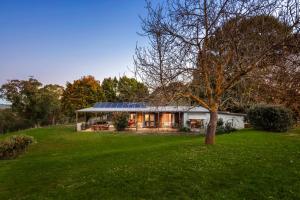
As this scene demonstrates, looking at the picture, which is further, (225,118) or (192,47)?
(225,118)

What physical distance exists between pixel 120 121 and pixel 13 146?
14.1m

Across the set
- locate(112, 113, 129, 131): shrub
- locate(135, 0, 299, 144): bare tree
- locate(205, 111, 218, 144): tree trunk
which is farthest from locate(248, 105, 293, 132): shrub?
locate(112, 113, 129, 131): shrub

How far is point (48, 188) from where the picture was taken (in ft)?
22.1

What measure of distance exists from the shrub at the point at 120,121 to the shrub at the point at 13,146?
12.4 metres

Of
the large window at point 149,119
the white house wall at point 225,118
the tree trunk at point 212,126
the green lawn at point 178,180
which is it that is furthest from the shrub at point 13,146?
the large window at point 149,119

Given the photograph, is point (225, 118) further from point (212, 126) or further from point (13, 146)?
point (13, 146)

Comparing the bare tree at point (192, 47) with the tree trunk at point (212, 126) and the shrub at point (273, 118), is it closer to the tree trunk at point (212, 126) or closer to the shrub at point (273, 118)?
the tree trunk at point (212, 126)

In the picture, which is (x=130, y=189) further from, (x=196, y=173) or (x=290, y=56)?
(x=290, y=56)

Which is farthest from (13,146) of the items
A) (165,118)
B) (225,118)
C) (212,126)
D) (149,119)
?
(165,118)

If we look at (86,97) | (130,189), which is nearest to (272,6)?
(130,189)

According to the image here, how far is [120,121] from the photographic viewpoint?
2850cm

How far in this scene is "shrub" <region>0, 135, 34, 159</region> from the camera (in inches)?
572

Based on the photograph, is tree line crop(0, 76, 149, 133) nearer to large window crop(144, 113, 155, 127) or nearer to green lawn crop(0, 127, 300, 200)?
large window crop(144, 113, 155, 127)

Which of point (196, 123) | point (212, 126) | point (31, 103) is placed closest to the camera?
point (212, 126)
